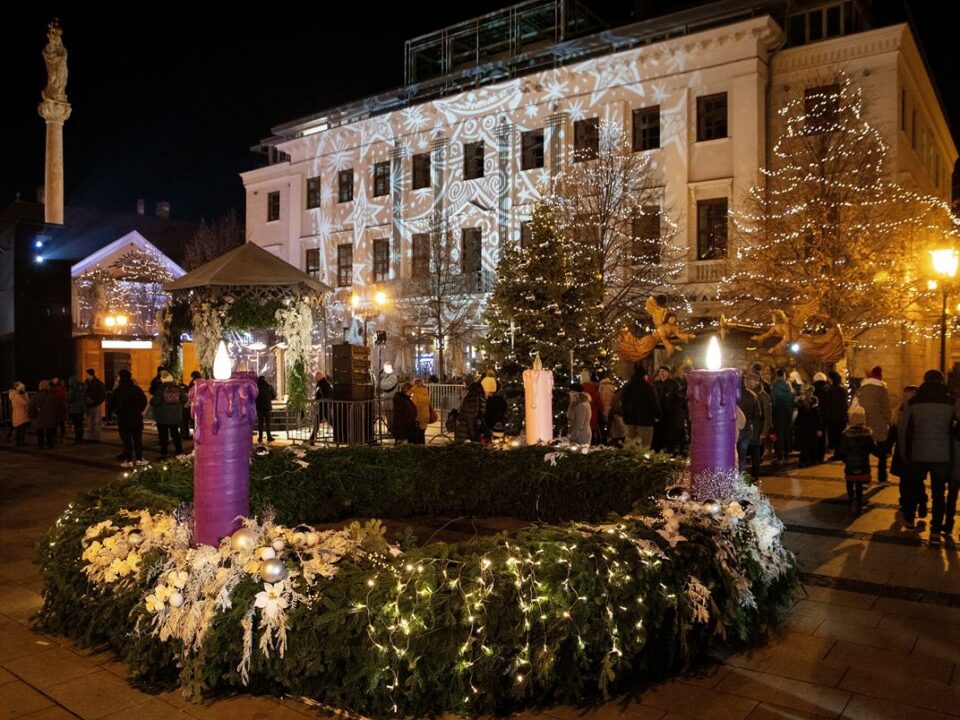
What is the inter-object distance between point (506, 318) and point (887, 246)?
405 inches

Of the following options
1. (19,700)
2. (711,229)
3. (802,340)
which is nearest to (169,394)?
(19,700)

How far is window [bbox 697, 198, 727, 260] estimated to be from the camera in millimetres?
25797

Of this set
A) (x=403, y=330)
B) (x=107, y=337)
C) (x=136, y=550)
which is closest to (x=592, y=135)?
(x=403, y=330)

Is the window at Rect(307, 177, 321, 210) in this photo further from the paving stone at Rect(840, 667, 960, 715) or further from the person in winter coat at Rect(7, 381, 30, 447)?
the paving stone at Rect(840, 667, 960, 715)

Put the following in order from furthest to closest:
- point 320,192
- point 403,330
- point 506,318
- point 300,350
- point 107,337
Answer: point 320,192, point 403,330, point 107,337, point 506,318, point 300,350

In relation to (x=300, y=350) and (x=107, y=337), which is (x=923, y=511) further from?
(x=107, y=337)

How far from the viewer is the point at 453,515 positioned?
31.3ft

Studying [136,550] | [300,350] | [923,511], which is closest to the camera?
[136,550]

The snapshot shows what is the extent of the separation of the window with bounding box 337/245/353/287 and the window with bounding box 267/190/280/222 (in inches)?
195

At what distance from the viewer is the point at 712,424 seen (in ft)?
20.1

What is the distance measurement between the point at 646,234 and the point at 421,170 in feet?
37.4

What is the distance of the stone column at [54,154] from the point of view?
3359cm

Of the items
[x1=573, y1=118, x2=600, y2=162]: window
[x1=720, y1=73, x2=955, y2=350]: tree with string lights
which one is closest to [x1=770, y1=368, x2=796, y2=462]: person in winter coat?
[x1=720, y1=73, x2=955, y2=350]: tree with string lights

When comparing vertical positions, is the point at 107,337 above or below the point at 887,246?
below
